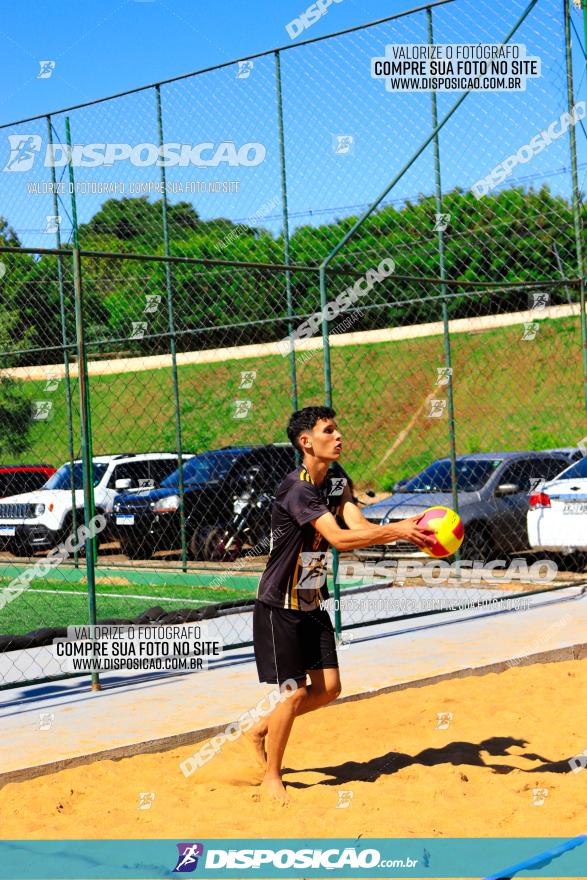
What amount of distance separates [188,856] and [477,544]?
10391 millimetres

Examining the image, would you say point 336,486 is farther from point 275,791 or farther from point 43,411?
point 43,411

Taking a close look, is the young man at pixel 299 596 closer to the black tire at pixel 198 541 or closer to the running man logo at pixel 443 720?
the running man logo at pixel 443 720

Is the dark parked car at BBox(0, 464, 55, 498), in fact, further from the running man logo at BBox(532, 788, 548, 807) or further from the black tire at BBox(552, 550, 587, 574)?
the running man logo at BBox(532, 788, 548, 807)

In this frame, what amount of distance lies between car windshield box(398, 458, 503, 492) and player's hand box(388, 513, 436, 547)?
9.89 metres

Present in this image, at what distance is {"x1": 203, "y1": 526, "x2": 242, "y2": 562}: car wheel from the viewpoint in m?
15.7

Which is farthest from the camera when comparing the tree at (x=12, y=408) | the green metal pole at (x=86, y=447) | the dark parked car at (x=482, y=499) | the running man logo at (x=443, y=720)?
the tree at (x=12, y=408)

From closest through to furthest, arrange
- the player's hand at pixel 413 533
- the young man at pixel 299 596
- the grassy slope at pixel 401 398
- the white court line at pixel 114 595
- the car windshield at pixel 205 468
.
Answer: the player's hand at pixel 413 533 < the young man at pixel 299 596 < the white court line at pixel 114 595 < the car windshield at pixel 205 468 < the grassy slope at pixel 401 398

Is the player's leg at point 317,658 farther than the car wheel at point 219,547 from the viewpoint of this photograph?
No

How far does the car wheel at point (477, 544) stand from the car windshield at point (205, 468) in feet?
13.8

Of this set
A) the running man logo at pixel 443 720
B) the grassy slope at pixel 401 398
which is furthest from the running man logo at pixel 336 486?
the grassy slope at pixel 401 398

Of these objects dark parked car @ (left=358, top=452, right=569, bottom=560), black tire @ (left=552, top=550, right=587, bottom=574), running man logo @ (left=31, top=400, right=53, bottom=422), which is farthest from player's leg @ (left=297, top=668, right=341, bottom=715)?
running man logo @ (left=31, top=400, right=53, bottom=422)

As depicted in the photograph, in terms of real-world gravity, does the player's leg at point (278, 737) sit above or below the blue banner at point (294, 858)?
above

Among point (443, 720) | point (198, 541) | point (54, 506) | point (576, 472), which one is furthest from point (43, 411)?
point (443, 720)

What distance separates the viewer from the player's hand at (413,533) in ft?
17.2
